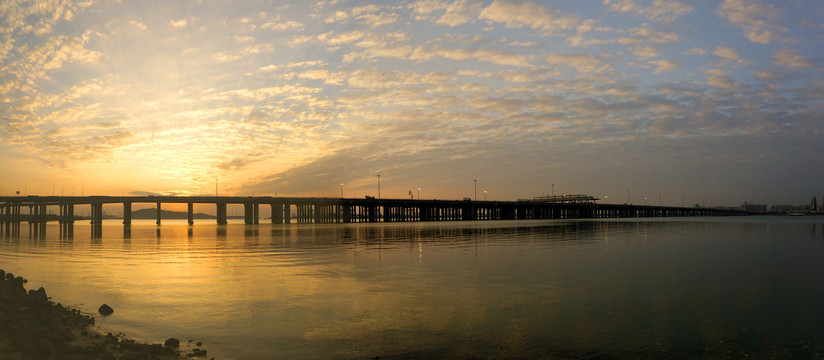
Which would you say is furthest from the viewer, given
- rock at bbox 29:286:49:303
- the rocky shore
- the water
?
rock at bbox 29:286:49:303

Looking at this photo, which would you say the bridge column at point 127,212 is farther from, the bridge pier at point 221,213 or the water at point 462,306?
the water at point 462,306

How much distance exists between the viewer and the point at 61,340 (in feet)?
43.3

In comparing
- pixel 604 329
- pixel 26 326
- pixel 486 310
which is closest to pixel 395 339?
pixel 486 310

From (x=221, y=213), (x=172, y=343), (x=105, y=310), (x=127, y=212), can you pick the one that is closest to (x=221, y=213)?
(x=221, y=213)

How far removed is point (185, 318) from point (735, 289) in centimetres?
2235

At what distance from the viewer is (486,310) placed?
17.7 meters

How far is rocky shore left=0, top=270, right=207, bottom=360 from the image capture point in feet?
39.3

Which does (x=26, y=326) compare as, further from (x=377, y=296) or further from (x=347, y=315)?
(x=377, y=296)

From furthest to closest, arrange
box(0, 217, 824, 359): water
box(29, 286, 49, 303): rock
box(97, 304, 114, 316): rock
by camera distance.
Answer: box(29, 286, 49, 303): rock < box(97, 304, 114, 316): rock < box(0, 217, 824, 359): water

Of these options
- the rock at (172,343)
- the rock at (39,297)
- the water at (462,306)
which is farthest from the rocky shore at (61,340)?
the rock at (39,297)

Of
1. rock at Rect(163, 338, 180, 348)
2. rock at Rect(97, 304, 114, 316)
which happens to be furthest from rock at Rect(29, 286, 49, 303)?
rock at Rect(163, 338, 180, 348)

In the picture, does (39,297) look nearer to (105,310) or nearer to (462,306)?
(105,310)

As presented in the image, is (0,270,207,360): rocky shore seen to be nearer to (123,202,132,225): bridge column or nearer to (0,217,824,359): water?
(0,217,824,359): water

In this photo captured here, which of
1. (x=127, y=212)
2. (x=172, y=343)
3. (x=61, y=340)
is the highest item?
(x=127, y=212)
